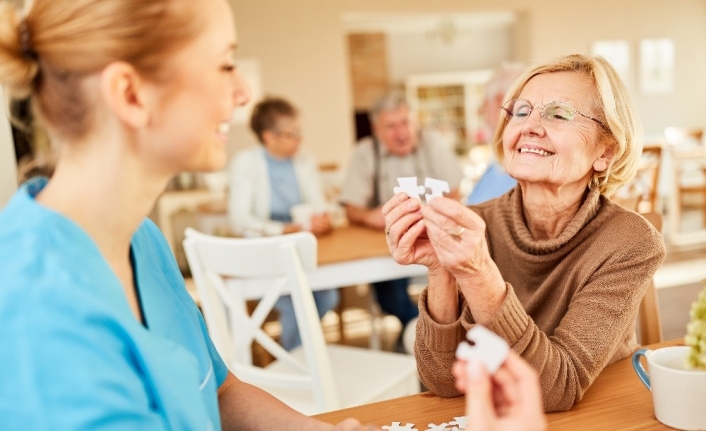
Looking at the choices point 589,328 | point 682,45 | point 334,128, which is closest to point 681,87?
point 682,45

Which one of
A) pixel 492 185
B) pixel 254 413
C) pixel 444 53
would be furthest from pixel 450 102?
pixel 254 413

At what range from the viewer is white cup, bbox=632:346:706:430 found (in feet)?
3.08

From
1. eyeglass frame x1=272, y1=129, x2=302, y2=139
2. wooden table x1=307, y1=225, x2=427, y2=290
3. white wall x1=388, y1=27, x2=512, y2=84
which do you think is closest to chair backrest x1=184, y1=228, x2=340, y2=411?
wooden table x1=307, y1=225, x2=427, y2=290

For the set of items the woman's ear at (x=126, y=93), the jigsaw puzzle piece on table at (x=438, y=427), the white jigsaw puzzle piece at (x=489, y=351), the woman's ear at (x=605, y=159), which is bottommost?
the jigsaw puzzle piece on table at (x=438, y=427)

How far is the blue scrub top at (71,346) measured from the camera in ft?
2.13

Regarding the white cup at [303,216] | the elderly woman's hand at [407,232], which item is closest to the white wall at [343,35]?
the white cup at [303,216]

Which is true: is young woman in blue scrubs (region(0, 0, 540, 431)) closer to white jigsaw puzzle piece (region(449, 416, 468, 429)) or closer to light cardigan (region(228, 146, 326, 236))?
white jigsaw puzzle piece (region(449, 416, 468, 429))

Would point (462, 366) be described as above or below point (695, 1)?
below

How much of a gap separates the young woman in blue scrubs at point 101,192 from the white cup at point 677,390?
677mm

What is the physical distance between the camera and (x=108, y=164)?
77 centimetres

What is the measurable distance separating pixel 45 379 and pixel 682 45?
1009 cm

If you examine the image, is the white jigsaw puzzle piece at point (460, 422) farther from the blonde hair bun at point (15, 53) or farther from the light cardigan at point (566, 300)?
the blonde hair bun at point (15, 53)

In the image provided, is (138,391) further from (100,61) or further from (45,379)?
(100,61)

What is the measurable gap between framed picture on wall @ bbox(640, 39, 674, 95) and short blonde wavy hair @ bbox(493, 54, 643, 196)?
827cm
